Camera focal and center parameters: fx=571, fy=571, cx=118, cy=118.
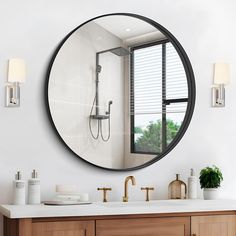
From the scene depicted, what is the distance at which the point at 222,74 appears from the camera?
3873 millimetres

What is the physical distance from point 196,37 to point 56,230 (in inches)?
67.0

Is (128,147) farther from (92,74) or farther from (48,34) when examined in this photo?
(48,34)

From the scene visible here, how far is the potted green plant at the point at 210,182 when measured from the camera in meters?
3.73

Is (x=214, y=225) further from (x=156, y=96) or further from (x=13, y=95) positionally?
(x=13, y=95)

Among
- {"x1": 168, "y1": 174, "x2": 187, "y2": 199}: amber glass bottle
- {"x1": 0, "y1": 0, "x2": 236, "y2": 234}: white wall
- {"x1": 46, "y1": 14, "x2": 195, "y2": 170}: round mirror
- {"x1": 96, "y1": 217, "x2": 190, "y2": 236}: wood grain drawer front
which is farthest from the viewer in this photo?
{"x1": 168, "y1": 174, "x2": 187, "y2": 199}: amber glass bottle

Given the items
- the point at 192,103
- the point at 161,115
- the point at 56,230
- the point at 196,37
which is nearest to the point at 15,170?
the point at 56,230

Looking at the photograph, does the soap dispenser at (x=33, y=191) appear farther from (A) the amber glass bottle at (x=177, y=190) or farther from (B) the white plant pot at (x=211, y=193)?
(B) the white plant pot at (x=211, y=193)

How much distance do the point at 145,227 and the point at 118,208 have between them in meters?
0.21

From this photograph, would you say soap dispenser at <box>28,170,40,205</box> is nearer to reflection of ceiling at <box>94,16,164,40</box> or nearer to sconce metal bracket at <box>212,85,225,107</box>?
reflection of ceiling at <box>94,16,164,40</box>

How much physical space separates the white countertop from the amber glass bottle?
12 cm

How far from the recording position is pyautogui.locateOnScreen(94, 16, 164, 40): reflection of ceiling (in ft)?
12.2

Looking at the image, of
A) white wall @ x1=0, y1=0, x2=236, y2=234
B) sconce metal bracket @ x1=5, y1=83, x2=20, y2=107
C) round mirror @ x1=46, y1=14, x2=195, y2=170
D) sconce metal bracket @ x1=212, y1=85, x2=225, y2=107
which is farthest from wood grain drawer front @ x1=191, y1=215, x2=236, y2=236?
Result: sconce metal bracket @ x1=5, y1=83, x2=20, y2=107

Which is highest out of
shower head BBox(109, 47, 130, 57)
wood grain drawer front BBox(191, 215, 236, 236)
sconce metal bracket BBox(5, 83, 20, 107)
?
shower head BBox(109, 47, 130, 57)

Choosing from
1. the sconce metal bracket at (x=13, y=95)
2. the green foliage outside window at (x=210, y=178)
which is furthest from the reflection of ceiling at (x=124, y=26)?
the green foliage outside window at (x=210, y=178)
